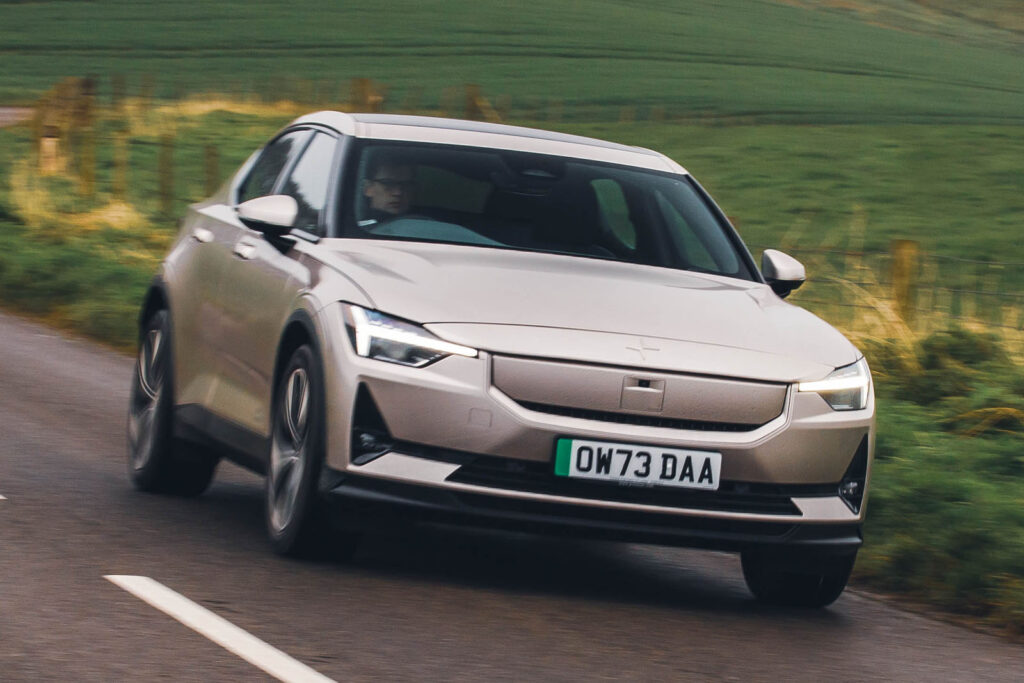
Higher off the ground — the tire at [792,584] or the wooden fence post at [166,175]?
the tire at [792,584]

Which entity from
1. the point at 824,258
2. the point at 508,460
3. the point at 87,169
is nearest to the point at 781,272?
the point at 508,460

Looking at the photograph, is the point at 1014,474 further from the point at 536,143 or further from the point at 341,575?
the point at 341,575

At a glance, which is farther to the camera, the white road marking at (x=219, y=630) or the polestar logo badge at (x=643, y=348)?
the polestar logo badge at (x=643, y=348)

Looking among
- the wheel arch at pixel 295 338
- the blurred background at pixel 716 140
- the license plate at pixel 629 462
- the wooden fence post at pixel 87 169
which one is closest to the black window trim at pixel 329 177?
the wheel arch at pixel 295 338

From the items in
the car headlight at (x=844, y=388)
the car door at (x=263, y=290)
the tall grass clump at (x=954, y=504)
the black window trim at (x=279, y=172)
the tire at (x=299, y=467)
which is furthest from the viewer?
the black window trim at (x=279, y=172)

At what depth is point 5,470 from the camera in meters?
8.20

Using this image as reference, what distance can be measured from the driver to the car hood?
0.93 ft

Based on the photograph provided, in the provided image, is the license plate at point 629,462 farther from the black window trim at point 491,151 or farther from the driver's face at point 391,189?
the driver's face at point 391,189

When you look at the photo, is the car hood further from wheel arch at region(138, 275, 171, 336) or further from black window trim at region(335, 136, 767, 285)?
wheel arch at region(138, 275, 171, 336)

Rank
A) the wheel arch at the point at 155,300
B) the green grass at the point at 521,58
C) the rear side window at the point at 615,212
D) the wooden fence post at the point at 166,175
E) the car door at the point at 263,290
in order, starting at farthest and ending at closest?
the green grass at the point at 521,58, the wooden fence post at the point at 166,175, the wheel arch at the point at 155,300, the rear side window at the point at 615,212, the car door at the point at 263,290

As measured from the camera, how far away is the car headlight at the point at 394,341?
5.99 m

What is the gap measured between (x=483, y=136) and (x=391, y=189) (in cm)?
56

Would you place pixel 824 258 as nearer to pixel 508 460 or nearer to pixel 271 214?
pixel 271 214

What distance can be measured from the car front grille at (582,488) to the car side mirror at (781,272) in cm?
143
